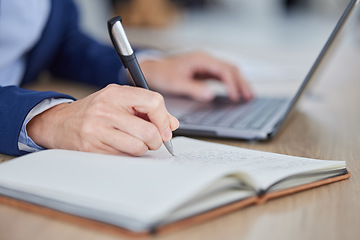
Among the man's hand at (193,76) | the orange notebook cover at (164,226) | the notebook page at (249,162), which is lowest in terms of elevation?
the orange notebook cover at (164,226)

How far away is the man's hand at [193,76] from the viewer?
3.18 feet

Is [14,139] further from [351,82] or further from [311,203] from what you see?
[351,82]

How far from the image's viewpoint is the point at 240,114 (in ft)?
2.63

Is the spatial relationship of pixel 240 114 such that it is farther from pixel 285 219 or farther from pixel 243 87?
pixel 285 219

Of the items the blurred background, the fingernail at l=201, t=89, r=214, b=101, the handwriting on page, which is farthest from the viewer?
the blurred background

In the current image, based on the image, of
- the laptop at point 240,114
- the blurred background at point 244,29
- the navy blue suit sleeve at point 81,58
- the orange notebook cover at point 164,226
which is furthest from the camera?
the blurred background at point 244,29

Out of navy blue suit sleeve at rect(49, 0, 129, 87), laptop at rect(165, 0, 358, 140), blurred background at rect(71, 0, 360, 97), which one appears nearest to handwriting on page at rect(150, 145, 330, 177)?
laptop at rect(165, 0, 358, 140)

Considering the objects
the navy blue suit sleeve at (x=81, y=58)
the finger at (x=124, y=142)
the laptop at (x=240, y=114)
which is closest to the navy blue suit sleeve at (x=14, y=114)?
the finger at (x=124, y=142)

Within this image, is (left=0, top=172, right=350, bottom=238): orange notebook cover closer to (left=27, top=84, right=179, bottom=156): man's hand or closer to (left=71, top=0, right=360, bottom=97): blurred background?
(left=27, top=84, right=179, bottom=156): man's hand

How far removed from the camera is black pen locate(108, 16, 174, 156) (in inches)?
19.7

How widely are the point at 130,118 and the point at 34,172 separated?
0.12 meters

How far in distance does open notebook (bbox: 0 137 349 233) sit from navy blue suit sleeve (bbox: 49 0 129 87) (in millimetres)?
661

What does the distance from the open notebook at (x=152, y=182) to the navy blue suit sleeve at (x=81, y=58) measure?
0.66 meters

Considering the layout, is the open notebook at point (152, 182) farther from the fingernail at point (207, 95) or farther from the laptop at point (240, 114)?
the fingernail at point (207, 95)
